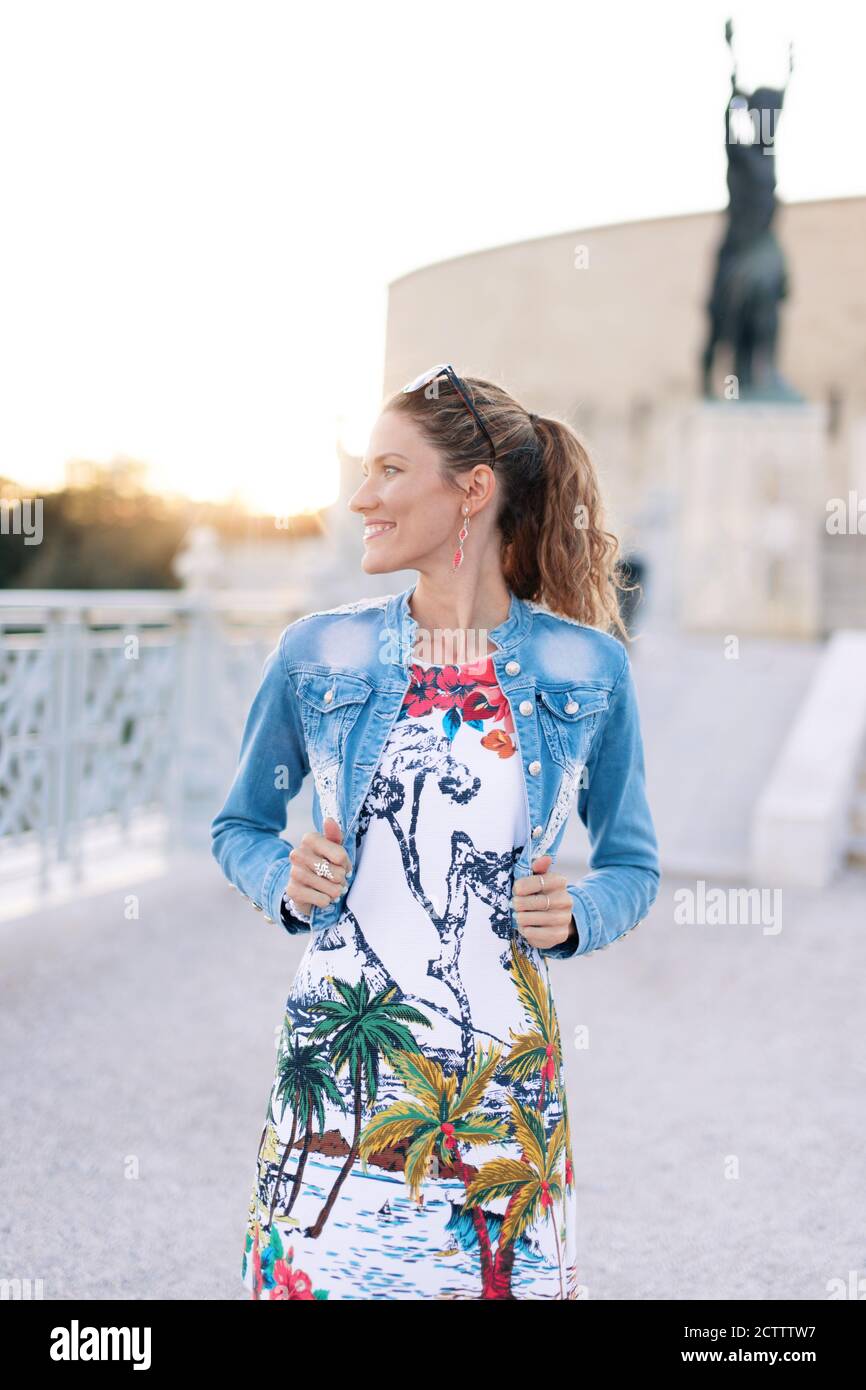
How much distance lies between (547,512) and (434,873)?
1.98 feet

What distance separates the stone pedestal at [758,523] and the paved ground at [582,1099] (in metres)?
7.54

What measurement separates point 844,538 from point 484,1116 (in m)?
15.1

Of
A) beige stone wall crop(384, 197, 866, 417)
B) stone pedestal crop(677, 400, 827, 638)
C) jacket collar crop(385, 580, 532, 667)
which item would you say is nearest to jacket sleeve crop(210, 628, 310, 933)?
jacket collar crop(385, 580, 532, 667)

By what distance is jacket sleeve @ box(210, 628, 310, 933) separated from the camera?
1.85m

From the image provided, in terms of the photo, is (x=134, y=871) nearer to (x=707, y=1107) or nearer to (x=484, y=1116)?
(x=707, y=1107)

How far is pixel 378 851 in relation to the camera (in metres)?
1.72

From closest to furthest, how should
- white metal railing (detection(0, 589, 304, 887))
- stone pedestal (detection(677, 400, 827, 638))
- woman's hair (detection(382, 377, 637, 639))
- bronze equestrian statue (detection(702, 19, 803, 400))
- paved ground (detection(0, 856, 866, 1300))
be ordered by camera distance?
woman's hair (detection(382, 377, 637, 639)) → paved ground (detection(0, 856, 866, 1300)) → white metal railing (detection(0, 589, 304, 887)) → stone pedestal (detection(677, 400, 827, 638)) → bronze equestrian statue (detection(702, 19, 803, 400))

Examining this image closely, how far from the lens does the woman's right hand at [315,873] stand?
5.37ft

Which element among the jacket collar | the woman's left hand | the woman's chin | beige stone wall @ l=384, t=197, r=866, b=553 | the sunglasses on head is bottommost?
the woman's left hand

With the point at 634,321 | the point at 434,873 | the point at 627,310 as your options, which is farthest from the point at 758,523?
the point at 627,310

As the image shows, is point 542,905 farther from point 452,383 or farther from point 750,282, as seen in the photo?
point 750,282

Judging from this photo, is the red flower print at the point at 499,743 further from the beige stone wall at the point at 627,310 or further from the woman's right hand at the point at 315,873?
the beige stone wall at the point at 627,310

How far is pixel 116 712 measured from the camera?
24.1 ft

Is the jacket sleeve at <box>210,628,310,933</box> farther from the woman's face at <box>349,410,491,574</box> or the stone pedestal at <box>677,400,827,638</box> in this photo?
the stone pedestal at <box>677,400,827,638</box>
